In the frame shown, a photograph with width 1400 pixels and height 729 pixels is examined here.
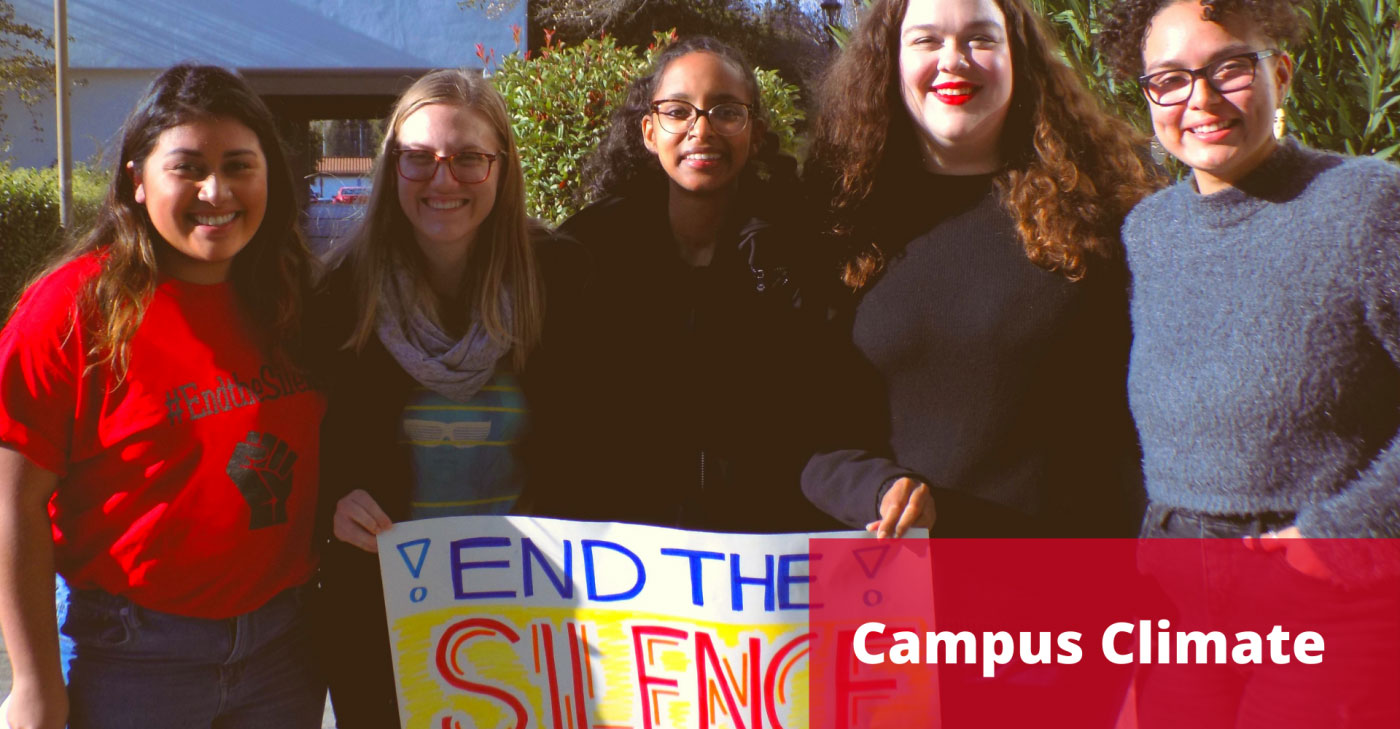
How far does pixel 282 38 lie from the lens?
1741 cm

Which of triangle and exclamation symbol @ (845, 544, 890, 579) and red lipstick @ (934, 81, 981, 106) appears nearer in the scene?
triangle and exclamation symbol @ (845, 544, 890, 579)

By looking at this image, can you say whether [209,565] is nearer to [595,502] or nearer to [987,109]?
[595,502]

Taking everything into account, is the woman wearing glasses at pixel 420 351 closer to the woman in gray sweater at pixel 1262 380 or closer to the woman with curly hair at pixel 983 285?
the woman with curly hair at pixel 983 285

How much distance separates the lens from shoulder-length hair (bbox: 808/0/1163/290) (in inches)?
101

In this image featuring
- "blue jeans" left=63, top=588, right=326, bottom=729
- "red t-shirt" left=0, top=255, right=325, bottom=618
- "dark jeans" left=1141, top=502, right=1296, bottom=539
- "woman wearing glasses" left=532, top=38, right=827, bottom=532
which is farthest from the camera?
"woman wearing glasses" left=532, top=38, right=827, bottom=532

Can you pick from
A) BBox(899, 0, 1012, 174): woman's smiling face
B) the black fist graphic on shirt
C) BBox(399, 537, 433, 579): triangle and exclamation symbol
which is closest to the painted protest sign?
BBox(399, 537, 433, 579): triangle and exclamation symbol

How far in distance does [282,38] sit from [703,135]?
53.5 ft

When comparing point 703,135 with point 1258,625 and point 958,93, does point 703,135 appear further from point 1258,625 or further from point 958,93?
point 1258,625

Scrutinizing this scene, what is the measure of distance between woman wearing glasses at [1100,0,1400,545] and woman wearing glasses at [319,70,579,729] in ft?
4.76

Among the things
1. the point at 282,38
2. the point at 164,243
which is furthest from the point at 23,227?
the point at 164,243

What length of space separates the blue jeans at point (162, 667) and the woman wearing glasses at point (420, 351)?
0.80 feet

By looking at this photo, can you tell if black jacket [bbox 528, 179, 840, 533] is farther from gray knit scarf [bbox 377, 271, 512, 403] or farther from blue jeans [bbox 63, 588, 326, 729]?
blue jeans [bbox 63, 588, 326, 729]

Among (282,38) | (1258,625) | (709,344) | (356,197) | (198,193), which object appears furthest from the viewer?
(282,38)

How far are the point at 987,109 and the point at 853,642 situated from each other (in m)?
1.28
